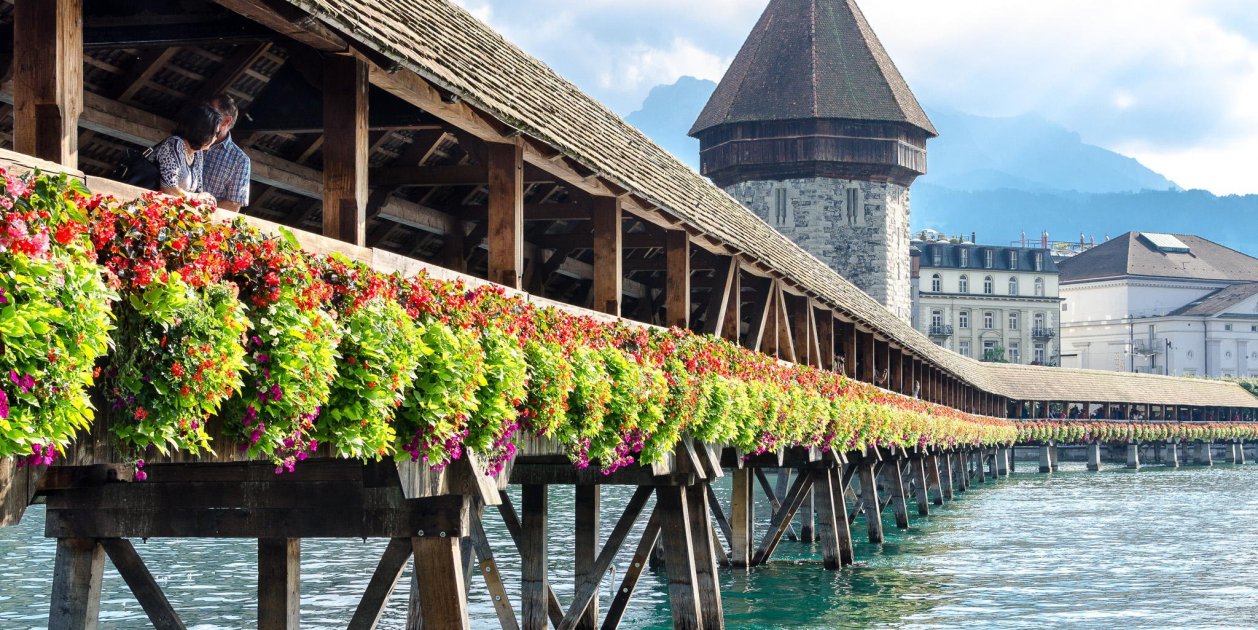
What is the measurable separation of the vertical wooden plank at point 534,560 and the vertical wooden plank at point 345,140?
6.70m

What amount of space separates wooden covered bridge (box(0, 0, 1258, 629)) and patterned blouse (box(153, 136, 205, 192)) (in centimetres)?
60

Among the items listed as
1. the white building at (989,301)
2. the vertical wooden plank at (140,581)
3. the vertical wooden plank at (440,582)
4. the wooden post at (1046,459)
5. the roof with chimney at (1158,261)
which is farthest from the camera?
the roof with chimney at (1158,261)

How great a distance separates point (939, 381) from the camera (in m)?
41.5

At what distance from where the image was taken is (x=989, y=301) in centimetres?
9688

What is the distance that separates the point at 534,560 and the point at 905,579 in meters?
9.32

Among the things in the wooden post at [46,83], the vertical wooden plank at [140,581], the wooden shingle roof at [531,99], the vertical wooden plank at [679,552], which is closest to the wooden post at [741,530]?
the wooden shingle roof at [531,99]

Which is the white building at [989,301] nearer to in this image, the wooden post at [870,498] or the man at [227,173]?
the wooden post at [870,498]

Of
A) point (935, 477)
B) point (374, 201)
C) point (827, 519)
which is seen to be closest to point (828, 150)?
point (935, 477)

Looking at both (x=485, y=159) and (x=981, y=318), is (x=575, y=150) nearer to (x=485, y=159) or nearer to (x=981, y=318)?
(x=485, y=159)

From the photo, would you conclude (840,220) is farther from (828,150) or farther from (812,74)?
(812,74)

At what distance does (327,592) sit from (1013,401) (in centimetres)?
4975

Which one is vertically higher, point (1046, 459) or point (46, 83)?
point (46, 83)

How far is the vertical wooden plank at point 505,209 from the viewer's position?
29.8 ft

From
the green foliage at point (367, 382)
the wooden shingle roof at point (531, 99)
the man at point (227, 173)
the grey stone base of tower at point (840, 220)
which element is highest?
the grey stone base of tower at point (840, 220)
